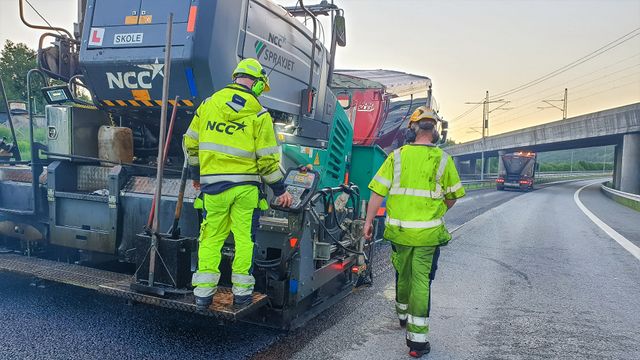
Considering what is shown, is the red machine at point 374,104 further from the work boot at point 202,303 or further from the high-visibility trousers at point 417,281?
Answer: the work boot at point 202,303

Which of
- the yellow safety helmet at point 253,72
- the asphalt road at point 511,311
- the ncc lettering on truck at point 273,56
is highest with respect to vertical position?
the ncc lettering on truck at point 273,56

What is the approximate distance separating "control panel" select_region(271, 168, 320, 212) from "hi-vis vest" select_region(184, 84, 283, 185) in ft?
1.31

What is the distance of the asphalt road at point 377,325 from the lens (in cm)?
363

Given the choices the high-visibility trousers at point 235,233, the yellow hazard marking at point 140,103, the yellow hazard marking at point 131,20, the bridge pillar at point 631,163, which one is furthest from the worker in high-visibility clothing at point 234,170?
the bridge pillar at point 631,163

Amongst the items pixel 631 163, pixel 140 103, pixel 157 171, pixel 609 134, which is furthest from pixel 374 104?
pixel 609 134

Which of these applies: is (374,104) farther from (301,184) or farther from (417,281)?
(417,281)

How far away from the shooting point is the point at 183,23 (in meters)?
4.02

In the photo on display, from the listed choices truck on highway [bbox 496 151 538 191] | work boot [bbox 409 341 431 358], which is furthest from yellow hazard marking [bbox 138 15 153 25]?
truck on highway [bbox 496 151 538 191]

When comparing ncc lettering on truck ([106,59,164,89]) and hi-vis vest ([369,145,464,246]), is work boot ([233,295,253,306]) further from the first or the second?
ncc lettering on truck ([106,59,164,89])

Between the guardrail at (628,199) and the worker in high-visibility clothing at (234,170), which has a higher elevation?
the worker in high-visibility clothing at (234,170)

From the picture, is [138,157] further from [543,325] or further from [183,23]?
[543,325]

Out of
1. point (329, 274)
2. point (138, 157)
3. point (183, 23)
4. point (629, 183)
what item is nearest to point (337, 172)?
point (329, 274)

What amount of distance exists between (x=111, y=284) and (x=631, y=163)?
1307 inches

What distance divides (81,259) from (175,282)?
1.81 m
